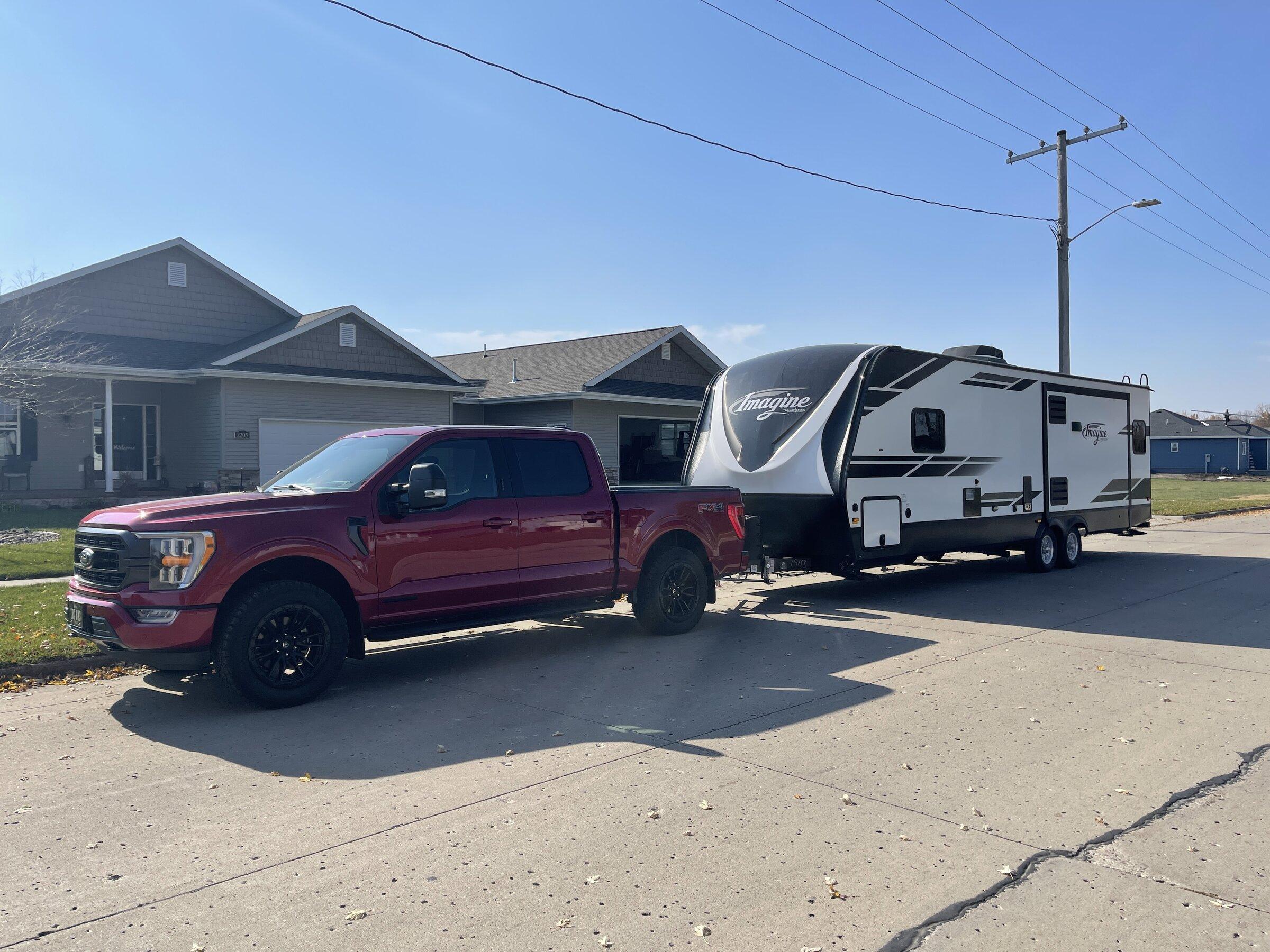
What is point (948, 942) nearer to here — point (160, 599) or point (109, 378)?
point (160, 599)

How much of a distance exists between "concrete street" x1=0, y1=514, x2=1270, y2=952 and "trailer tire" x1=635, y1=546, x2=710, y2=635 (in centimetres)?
46

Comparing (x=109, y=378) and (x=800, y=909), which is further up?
(x=109, y=378)

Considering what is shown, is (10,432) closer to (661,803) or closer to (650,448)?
(650,448)

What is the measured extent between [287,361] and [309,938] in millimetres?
20925

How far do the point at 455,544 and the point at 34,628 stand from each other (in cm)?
449

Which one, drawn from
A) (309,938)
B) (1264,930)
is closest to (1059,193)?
(1264,930)

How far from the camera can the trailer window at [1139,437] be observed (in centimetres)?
1755

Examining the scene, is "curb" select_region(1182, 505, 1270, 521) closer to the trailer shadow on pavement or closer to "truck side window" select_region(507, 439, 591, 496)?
the trailer shadow on pavement

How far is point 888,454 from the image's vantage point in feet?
39.1

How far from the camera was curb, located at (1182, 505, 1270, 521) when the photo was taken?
2925 centimetres

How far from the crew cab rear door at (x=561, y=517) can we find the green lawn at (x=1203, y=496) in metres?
16.4

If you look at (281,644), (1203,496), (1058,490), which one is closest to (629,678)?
(281,644)

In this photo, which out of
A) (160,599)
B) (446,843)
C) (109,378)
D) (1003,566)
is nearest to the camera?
(446,843)

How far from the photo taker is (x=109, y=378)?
20.8m
